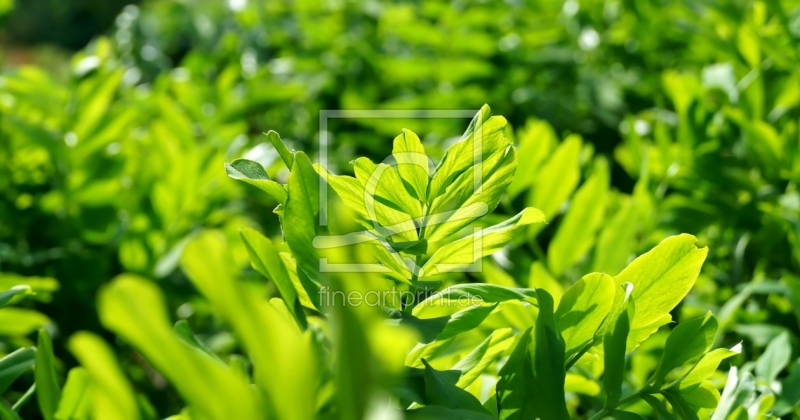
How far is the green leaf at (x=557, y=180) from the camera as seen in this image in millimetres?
600

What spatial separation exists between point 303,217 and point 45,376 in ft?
0.45

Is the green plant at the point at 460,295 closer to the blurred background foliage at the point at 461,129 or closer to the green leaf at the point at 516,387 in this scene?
the green leaf at the point at 516,387

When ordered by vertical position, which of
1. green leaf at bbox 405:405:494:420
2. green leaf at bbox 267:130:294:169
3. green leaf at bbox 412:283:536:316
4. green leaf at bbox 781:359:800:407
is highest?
green leaf at bbox 267:130:294:169

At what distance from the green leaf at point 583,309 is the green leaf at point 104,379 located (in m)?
0.17

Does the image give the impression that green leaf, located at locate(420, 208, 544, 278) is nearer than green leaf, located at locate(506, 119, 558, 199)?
Yes

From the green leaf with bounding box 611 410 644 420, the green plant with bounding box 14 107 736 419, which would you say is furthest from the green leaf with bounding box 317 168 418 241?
the green leaf with bounding box 611 410 644 420

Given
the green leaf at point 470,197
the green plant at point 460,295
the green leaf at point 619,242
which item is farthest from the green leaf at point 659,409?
the green leaf at point 619,242

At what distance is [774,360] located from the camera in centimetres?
44

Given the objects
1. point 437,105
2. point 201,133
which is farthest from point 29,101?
point 437,105

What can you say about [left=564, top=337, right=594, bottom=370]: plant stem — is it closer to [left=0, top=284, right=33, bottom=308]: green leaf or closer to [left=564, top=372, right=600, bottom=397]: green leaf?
[left=564, top=372, right=600, bottom=397]: green leaf

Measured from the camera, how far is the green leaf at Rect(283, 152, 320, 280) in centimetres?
29

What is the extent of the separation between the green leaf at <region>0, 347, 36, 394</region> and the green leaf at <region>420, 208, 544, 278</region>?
0.20 meters

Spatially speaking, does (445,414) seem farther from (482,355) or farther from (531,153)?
(531,153)

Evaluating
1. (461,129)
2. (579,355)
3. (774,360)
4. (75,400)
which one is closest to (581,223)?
(774,360)
